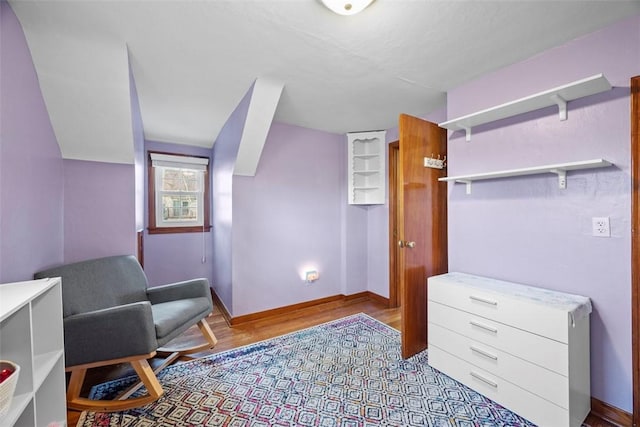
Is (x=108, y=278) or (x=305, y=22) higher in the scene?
(x=305, y=22)

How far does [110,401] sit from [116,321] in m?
0.51

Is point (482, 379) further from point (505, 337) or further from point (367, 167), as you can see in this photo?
→ point (367, 167)

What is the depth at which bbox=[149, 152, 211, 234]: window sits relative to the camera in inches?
142

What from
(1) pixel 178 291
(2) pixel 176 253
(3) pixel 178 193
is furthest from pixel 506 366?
(3) pixel 178 193

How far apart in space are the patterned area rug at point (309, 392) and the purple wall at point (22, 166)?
1.02m

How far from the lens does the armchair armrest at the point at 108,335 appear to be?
154cm

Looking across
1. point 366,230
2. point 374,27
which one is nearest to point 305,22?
point 374,27

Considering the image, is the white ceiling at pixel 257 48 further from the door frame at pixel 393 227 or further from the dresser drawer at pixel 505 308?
the dresser drawer at pixel 505 308

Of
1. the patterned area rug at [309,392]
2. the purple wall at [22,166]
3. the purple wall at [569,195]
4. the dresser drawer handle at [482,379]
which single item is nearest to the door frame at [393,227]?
the patterned area rug at [309,392]

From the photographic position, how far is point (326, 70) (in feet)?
6.51

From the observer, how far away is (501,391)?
63.1 inches

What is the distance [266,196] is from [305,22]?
1873 mm

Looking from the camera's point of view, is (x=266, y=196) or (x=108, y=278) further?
(x=266, y=196)

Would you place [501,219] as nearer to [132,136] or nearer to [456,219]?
[456,219]
